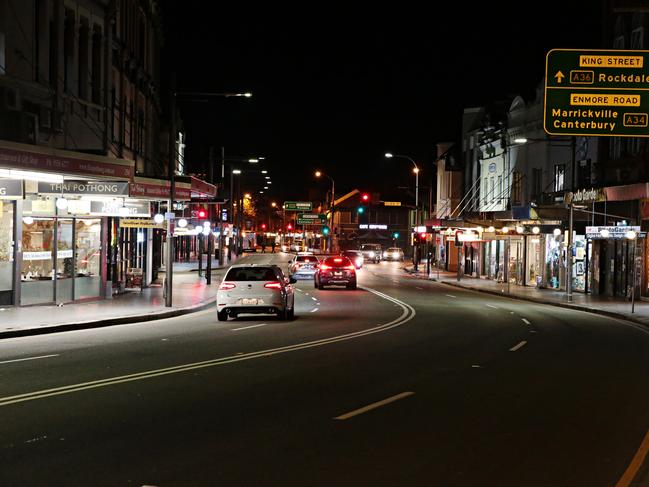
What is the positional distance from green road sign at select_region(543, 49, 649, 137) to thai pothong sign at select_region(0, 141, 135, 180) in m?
12.6

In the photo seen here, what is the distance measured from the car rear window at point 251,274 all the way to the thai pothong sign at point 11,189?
6227mm

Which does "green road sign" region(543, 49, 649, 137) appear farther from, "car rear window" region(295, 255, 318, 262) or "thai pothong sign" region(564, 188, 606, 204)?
"car rear window" region(295, 255, 318, 262)

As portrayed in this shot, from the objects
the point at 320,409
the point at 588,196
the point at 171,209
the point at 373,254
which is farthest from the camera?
the point at 373,254

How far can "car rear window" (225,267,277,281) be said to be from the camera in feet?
78.1

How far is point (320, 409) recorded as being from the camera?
34.0 ft

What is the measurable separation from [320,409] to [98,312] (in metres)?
Result: 15.7

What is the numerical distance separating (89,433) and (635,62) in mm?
19968

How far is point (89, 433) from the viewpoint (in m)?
8.84

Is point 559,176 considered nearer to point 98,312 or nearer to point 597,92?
point 597,92

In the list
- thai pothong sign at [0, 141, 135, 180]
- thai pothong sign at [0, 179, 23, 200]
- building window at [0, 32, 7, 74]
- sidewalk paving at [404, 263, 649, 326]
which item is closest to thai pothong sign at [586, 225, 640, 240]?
sidewalk paving at [404, 263, 649, 326]

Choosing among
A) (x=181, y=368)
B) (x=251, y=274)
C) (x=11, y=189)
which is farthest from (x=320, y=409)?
(x=11, y=189)

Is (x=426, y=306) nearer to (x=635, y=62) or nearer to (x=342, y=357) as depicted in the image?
(x=635, y=62)

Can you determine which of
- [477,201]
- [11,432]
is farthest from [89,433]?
[477,201]

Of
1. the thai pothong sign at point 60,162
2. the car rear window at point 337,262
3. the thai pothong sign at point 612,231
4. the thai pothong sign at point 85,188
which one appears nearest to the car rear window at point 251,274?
the thai pothong sign at point 60,162
